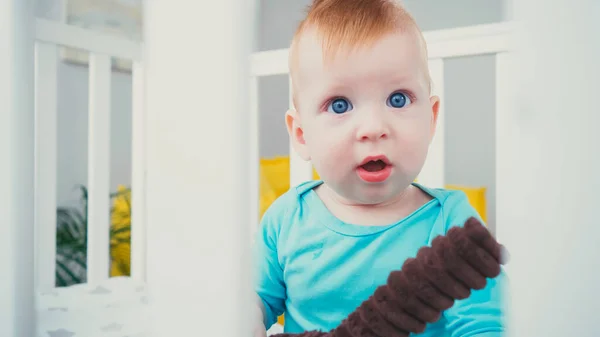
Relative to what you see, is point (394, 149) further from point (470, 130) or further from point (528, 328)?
point (470, 130)

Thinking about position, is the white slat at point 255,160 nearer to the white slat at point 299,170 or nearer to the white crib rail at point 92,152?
the white slat at point 299,170

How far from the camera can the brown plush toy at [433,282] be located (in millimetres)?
411

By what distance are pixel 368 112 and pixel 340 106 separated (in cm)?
3

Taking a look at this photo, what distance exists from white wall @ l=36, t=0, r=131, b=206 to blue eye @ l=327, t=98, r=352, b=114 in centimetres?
182

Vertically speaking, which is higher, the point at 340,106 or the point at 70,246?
the point at 340,106

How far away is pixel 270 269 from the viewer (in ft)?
2.00

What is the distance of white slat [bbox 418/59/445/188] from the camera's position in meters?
0.71

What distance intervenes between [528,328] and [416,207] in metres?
0.25

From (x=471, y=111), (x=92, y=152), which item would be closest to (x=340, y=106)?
(x=92, y=152)

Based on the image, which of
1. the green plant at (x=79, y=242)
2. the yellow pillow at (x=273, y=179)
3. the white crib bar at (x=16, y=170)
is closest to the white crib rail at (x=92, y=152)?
the yellow pillow at (x=273, y=179)

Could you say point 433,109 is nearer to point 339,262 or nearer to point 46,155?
point 339,262

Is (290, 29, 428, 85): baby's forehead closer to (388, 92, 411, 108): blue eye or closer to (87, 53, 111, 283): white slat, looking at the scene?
(388, 92, 411, 108): blue eye

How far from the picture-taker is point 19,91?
0.55m

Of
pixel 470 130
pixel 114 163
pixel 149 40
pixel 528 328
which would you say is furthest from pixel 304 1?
pixel 114 163
